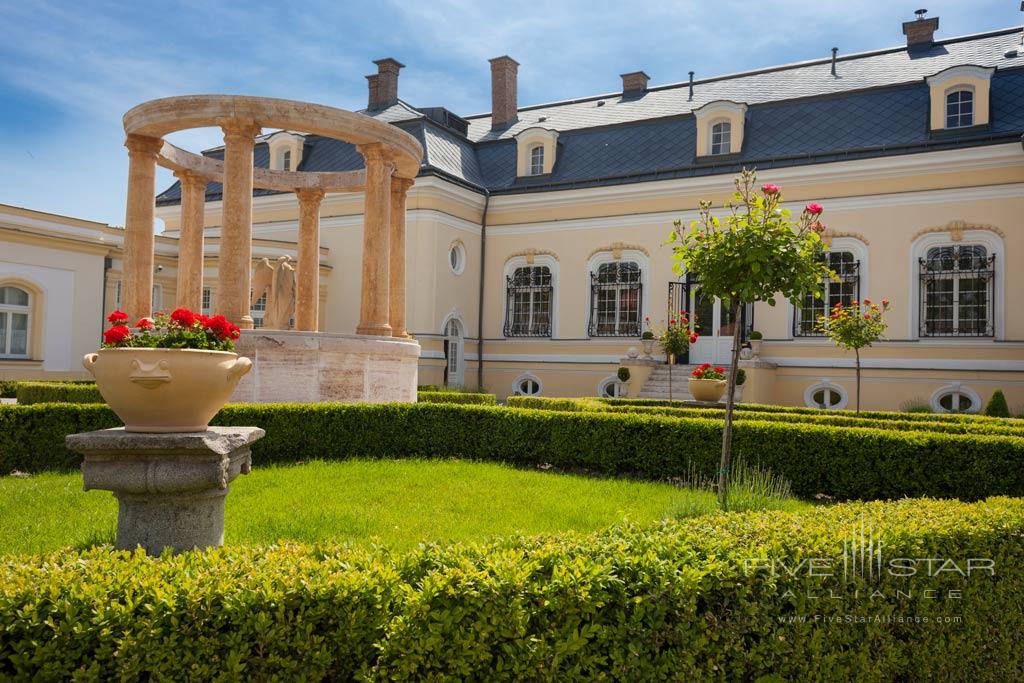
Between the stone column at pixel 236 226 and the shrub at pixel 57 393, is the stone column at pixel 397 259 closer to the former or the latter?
the stone column at pixel 236 226

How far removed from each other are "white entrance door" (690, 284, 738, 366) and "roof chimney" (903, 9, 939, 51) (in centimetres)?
1009

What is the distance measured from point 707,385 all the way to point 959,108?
10.6 metres

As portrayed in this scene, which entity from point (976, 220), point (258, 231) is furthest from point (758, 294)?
point (258, 231)

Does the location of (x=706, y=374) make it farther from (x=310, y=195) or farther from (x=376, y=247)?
(x=310, y=195)

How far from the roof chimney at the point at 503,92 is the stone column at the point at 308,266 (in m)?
15.0

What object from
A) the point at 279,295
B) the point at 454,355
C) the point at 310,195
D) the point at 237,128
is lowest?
the point at 454,355

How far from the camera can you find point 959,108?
20.6 m

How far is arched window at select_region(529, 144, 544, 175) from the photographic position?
2655 cm

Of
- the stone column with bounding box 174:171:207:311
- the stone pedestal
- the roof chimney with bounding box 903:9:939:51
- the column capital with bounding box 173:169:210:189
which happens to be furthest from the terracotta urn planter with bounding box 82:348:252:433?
the roof chimney with bounding box 903:9:939:51

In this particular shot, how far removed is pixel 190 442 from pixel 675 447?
6901mm

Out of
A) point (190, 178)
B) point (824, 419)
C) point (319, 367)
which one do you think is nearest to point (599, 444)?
point (824, 419)

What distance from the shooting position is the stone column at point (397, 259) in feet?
50.8

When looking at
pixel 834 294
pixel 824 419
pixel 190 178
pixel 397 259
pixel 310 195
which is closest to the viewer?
pixel 824 419

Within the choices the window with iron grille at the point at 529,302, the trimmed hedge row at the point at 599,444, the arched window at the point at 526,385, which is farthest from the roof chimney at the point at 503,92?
the trimmed hedge row at the point at 599,444
